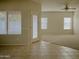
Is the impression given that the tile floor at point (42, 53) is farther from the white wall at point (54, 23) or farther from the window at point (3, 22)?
the white wall at point (54, 23)

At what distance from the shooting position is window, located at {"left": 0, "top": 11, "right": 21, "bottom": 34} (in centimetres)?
883

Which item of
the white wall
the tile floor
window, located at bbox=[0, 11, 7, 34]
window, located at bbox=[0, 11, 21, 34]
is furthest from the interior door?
the white wall

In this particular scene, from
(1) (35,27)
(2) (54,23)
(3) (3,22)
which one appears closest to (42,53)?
(3) (3,22)

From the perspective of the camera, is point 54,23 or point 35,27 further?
point 54,23

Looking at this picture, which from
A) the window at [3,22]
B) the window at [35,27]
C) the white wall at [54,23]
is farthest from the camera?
the white wall at [54,23]

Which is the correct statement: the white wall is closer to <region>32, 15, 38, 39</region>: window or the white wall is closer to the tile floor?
<region>32, 15, 38, 39</region>: window

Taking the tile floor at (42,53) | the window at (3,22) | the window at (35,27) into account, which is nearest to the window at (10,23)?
the window at (3,22)

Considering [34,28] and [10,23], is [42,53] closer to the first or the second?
[10,23]

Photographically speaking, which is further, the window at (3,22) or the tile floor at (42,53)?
the window at (3,22)

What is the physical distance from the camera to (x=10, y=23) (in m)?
8.92

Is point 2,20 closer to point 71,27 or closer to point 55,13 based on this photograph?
point 55,13

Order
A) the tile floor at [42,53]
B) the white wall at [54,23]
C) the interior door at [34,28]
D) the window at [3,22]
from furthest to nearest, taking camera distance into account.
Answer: the white wall at [54,23] < the interior door at [34,28] < the window at [3,22] < the tile floor at [42,53]

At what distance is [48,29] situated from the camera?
16312mm

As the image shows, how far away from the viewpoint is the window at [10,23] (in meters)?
8.83
